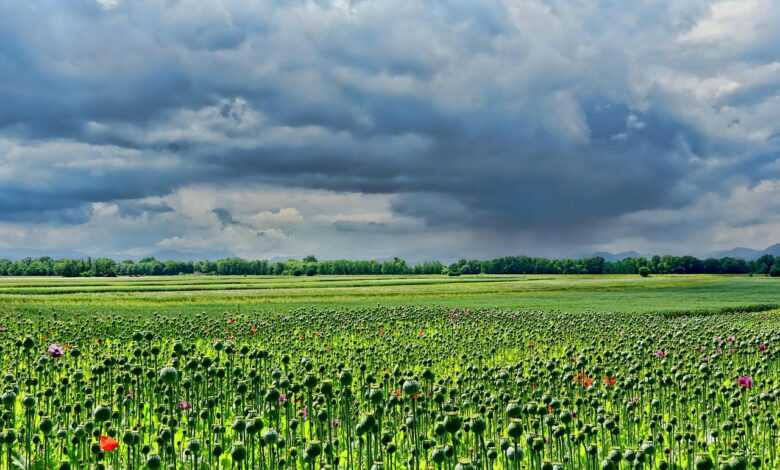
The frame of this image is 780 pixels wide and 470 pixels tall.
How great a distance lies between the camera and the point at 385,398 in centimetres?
1225

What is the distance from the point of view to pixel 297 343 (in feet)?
74.9

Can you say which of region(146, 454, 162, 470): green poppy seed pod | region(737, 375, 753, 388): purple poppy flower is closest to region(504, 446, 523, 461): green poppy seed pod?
region(146, 454, 162, 470): green poppy seed pod

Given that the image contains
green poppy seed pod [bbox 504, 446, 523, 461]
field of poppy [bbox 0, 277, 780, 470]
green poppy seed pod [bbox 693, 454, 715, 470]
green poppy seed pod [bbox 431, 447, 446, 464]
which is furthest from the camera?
field of poppy [bbox 0, 277, 780, 470]

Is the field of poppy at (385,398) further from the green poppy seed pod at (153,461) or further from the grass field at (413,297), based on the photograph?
the grass field at (413,297)

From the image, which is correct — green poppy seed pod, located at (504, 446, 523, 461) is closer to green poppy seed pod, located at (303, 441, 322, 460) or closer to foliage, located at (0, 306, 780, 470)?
foliage, located at (0, 306, 780, 470)

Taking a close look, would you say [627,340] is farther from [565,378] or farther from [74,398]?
[74,398]

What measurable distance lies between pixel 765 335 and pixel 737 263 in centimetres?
18699

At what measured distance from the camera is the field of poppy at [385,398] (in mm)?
8008

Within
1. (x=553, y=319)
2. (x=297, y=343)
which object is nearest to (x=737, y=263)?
Result: (x=553, y=319)

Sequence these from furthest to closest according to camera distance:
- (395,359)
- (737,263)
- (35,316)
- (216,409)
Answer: (737,263) → (35,316) → (395,359) → (216,409)

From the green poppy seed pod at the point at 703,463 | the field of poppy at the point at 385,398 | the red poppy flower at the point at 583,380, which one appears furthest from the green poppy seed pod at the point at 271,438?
the red poppy flower at the point at 583,380

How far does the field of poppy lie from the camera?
8008 mm

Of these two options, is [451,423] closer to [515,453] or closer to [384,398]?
[515,453]

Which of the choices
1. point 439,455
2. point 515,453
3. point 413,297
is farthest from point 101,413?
point 413,297
